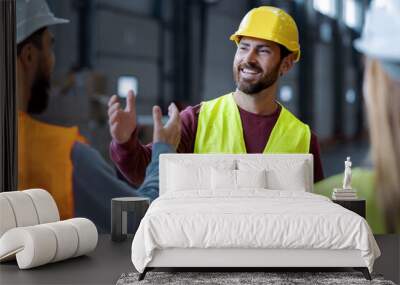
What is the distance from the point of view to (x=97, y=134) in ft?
21.6

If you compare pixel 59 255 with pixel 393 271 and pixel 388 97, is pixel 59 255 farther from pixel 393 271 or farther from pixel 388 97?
pixel 388 97

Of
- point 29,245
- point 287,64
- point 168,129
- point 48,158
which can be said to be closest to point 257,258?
point 29,245

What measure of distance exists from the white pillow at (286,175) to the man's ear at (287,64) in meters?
0.94

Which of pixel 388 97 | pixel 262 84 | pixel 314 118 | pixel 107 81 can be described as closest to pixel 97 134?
pixel 107 81

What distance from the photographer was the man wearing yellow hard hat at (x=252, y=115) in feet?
20.5

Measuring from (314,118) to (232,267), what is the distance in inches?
89.7

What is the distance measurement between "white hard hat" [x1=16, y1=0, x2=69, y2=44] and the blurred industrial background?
0.15 metres

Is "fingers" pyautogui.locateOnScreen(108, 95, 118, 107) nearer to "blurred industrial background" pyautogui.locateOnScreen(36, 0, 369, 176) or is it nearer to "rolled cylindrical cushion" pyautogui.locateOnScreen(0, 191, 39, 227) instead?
"blurred industrial background" pyautogui.locateOnScreen(36, 0, 369, 176)

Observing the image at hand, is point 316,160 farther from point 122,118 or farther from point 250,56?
point 122,118

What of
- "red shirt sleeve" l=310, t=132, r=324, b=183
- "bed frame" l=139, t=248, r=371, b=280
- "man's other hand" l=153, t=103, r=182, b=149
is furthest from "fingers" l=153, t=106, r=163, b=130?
"bed frame" l=139, t=248, r=371, b=280

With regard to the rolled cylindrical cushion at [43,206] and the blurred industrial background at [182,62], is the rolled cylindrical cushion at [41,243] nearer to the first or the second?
the rolled cylindrical cushion at [43,206]

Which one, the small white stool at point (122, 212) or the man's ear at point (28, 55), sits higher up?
the man's ear at point (28, 55)

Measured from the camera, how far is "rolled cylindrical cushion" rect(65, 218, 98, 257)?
5062mm

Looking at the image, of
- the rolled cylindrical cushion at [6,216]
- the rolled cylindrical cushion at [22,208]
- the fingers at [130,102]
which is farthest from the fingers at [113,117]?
the rolled cylindrical cushion at [6,216]
